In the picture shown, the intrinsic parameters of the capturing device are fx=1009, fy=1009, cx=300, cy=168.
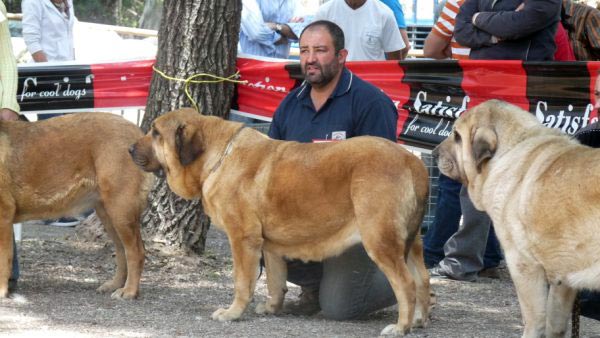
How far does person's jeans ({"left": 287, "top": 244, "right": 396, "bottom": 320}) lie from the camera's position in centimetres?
664

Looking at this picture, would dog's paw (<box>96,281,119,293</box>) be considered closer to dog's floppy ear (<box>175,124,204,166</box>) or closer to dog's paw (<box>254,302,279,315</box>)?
dog's paw (<box>254,302,279,315</box>)

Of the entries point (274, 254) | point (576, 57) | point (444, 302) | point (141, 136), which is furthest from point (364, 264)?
point (576, 57)

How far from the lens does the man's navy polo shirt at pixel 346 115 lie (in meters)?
6.83

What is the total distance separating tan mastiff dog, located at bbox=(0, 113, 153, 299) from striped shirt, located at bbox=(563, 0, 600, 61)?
4.39 m

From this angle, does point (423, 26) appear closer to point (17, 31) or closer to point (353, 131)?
point (17, 31)

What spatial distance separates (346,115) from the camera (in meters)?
6.87

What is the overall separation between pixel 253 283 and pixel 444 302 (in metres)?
1.80

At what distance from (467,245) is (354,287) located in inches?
78.9

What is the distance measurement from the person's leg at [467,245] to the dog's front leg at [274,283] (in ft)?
6.72

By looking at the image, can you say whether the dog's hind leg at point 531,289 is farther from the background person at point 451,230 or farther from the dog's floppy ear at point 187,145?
the background person at point 451,230

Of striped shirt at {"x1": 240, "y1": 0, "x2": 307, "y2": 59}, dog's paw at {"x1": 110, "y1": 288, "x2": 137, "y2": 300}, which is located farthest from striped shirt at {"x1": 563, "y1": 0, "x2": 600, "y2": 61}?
dog's paw at {"x1": 110, "y1": 288, "x2": 137, "y2": 300}

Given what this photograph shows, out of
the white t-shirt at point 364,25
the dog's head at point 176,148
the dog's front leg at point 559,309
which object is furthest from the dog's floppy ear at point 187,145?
the white t-shirt at point 364,25

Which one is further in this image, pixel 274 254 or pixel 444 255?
pixel 444 255

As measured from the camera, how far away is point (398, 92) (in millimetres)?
9188
